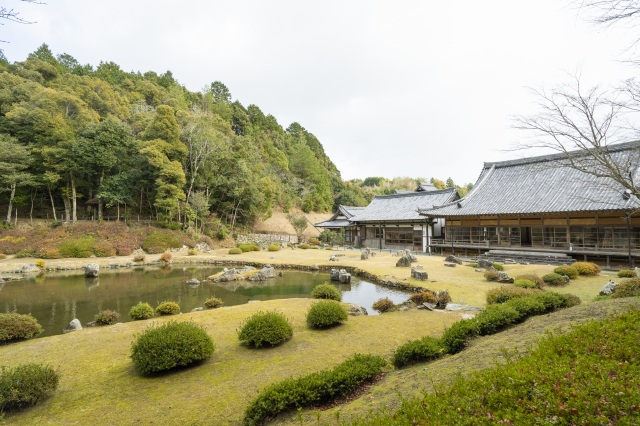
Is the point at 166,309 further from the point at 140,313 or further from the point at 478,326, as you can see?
the point at 478,326

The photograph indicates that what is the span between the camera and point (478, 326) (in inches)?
279

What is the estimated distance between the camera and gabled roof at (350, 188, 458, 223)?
33500mm

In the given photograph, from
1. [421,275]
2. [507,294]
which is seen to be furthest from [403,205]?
[507,294]

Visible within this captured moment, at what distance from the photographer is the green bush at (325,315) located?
29.0 ft

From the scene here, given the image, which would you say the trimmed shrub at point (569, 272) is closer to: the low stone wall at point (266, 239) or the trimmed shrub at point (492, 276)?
the trimmed shrub at point (492, 276)

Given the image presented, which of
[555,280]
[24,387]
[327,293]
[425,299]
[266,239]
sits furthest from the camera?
[266,239]

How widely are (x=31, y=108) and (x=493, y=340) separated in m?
48.8

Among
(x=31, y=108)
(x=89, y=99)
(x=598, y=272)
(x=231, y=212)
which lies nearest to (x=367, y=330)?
(x=598, y=272)

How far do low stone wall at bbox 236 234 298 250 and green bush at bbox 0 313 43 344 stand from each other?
3263 centimetres

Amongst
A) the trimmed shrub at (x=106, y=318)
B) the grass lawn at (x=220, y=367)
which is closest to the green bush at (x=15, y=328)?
the grass lawn at (x=220, y=367)

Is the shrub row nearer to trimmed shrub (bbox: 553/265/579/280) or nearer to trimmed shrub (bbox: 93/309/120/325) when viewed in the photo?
trimmed shrub (bbox: 553/265/579/280)

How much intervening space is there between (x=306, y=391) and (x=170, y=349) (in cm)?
341

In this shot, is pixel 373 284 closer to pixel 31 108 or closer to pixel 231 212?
pixel 231 212

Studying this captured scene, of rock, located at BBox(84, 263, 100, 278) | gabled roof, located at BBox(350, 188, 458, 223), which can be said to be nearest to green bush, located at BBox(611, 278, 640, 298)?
gabled roof, located at BBox(350, 188, 458, 223)
